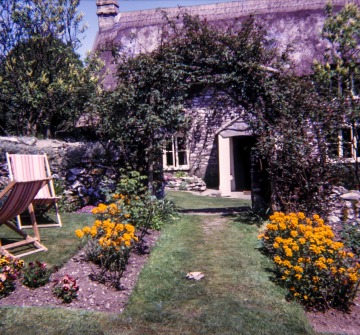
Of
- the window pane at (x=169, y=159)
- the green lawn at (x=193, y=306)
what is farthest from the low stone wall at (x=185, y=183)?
the green lawn at (x=193, y=306)

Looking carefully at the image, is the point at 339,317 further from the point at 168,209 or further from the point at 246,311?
the point at 168,209

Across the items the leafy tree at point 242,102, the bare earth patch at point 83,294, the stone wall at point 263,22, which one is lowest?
the bare earth patch at point 83,294

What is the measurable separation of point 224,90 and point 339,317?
497cm

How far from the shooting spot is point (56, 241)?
520 cm

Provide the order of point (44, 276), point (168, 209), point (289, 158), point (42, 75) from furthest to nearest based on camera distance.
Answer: point (42, 75)
point (168, 209)
point (289, 158)
point (44, 276)

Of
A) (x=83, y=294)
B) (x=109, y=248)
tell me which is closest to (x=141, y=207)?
(x=109, y=248)

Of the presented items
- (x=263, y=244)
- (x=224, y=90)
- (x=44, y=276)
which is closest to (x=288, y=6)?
(x=224, y=90)

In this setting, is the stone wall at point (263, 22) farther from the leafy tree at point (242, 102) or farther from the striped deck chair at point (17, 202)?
the striped deck chair at point (17, 202)

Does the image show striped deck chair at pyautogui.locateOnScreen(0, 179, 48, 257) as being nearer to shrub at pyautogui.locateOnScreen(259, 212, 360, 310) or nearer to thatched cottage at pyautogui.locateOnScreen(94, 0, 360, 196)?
shrub at pyautogui.locateOnScreen(259, 212, 360, 310)

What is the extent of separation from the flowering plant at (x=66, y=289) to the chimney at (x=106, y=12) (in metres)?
14.8

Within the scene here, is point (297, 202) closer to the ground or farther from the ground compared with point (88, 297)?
farther from the ground

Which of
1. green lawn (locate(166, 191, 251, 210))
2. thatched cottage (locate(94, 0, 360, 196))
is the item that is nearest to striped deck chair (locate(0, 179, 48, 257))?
green lawn (locate(166, 191, 251, 210))

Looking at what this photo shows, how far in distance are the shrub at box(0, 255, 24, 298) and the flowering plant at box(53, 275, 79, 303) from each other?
1.49 feet

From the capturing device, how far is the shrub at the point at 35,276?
3734mm
